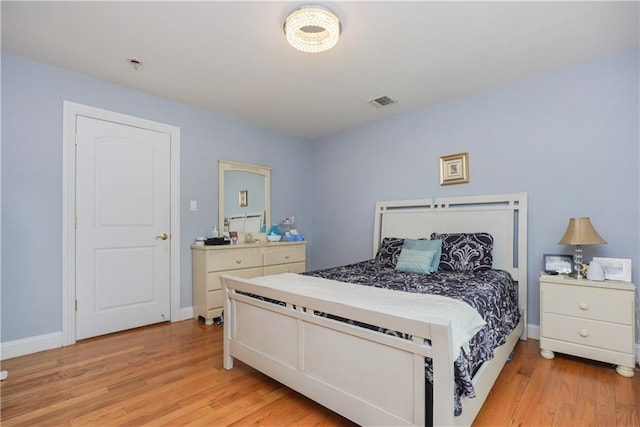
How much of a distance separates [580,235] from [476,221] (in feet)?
3.01

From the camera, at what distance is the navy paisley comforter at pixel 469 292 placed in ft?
4.56

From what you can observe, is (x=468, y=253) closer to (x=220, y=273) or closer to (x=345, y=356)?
(x=345, y=356)

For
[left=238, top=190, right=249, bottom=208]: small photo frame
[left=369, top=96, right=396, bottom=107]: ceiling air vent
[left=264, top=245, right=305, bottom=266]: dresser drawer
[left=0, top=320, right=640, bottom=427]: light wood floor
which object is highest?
[left=369, top=96, right=396, bottom=107]: ceiling air vent

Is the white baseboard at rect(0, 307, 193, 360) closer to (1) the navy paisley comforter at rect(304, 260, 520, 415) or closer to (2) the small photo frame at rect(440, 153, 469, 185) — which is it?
(1) the navy paisley comforter at rect(304, 260, 520, 415)

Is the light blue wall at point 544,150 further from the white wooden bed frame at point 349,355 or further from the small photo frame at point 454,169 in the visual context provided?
the white wooden bed frame at point 349,355

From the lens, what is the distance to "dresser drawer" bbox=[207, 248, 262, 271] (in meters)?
3.44

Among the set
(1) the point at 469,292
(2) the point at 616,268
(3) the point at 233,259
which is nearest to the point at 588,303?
(2) the point at 616,268

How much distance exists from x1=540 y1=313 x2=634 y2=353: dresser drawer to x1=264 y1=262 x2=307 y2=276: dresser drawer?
2750 mm

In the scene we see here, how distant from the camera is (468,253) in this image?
287 centimetres

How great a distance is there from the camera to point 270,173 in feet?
14.6

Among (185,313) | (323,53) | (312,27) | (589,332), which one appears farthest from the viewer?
(185,313)

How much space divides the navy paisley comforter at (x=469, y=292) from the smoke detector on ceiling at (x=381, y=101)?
180cm

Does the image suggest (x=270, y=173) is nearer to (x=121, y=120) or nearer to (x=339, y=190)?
(x=339, y=190)

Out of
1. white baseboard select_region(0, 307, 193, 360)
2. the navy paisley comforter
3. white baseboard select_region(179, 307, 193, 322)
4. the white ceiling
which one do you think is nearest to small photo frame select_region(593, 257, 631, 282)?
the navy paisley comforter
